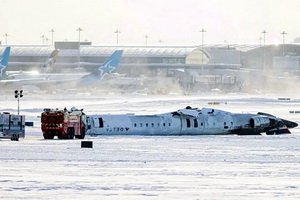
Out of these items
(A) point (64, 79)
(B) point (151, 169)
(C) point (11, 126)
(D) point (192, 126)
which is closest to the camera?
(B) point (151, 169)

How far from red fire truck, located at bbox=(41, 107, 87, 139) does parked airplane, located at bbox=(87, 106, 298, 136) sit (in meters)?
Answer: 1.66

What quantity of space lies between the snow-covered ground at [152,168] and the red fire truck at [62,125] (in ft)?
4.24

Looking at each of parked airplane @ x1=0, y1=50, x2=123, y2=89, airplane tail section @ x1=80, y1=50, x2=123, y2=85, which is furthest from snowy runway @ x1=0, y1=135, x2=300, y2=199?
airplane tail section @ x1=80, y1=50, x2=123, y2=85

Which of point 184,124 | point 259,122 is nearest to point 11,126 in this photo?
point 184,124

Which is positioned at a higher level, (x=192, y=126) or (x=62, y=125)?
(x=62, y=125)

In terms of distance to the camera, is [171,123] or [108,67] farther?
[108,67]

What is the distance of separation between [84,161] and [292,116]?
48.2 meters

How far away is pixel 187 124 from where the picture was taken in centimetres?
6538

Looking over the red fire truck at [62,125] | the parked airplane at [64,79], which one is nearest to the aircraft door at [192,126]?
the red fire truck at [62,125]

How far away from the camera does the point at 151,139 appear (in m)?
60.2

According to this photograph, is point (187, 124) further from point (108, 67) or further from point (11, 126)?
→ point (108, 67)

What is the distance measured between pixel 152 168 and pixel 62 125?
20.2 m

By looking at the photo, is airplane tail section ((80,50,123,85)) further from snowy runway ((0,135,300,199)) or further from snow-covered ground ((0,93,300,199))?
snowy runway ((0,135,300,199))

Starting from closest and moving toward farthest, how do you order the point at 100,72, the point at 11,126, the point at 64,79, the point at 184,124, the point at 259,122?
the point at 11,126 → the point at 184,124 → the point at 259,122 → the point at 64,79 → the point at 100,72
